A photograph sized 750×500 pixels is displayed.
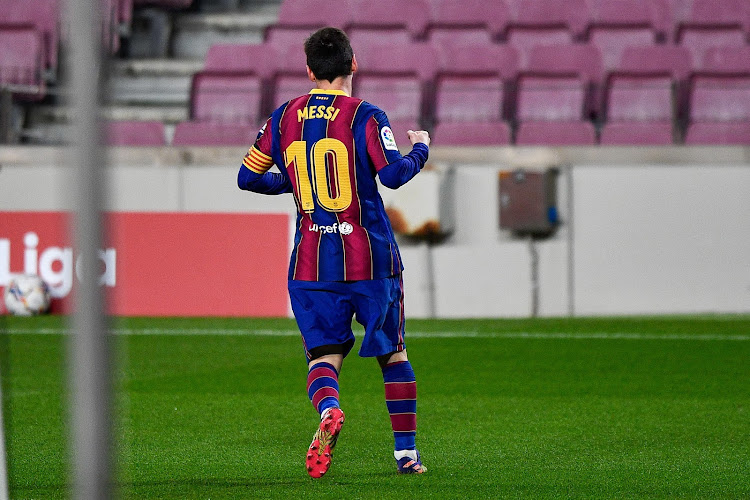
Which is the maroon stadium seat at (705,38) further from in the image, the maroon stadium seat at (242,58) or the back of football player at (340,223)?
the back of football player at (340,223)

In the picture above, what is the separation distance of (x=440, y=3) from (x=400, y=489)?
10572 millimetres

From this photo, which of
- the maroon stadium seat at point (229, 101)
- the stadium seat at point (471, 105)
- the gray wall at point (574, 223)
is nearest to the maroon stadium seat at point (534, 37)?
the stadium seat at point (471, 105)

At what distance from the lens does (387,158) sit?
406 centimetres

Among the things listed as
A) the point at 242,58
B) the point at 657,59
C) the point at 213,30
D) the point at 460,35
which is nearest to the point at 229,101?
the point at 242,58

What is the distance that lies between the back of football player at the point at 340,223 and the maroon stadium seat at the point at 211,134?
24.8 ft

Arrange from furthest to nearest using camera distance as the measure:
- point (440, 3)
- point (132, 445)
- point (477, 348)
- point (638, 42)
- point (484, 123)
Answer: point (440, 3) < point (638, 42) < point (484, 123) < point (477, 348) < point (132, 445)

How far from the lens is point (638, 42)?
1302 cm

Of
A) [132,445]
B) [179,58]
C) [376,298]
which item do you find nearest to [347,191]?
[376,298]

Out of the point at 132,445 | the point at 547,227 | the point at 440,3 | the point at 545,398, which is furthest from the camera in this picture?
the point at 440,3

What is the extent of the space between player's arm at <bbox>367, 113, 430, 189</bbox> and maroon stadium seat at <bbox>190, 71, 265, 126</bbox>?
830 centimetres

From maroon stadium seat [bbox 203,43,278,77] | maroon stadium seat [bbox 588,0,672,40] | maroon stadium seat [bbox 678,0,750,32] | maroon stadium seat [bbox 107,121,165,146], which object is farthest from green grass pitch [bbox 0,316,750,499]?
maroon stadium seat [bbox 678,0,750,32]

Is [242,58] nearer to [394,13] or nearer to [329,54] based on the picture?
[394,13]

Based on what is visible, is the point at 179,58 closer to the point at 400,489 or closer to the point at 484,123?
the point at 484,123

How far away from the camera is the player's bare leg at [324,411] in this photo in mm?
3898
